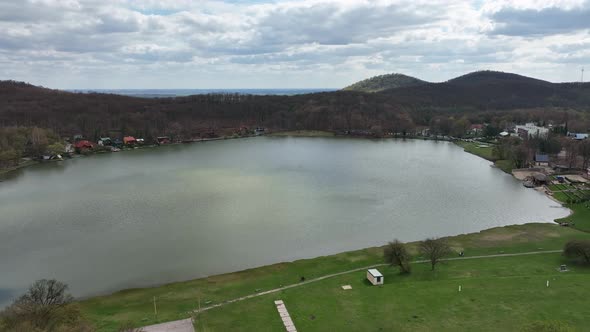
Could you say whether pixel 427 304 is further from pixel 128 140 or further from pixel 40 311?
pixel 128 140

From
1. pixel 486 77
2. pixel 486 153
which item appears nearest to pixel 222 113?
pixel 486 153

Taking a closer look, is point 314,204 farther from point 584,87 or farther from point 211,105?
point 584,87

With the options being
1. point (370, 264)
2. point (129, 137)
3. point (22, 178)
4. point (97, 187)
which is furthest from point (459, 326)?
point (129, 137)

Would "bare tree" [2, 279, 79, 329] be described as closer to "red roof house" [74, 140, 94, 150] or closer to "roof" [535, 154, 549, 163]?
"roof" [535, 154, 549, 163]

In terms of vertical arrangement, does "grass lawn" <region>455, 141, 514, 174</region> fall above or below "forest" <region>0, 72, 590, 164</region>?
below

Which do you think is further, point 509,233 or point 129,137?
point 129,137

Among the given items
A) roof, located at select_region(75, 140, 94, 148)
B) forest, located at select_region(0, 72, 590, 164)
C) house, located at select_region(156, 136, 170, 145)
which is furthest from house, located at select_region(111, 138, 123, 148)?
house, located at select_region(156, 136, 170, 145)
